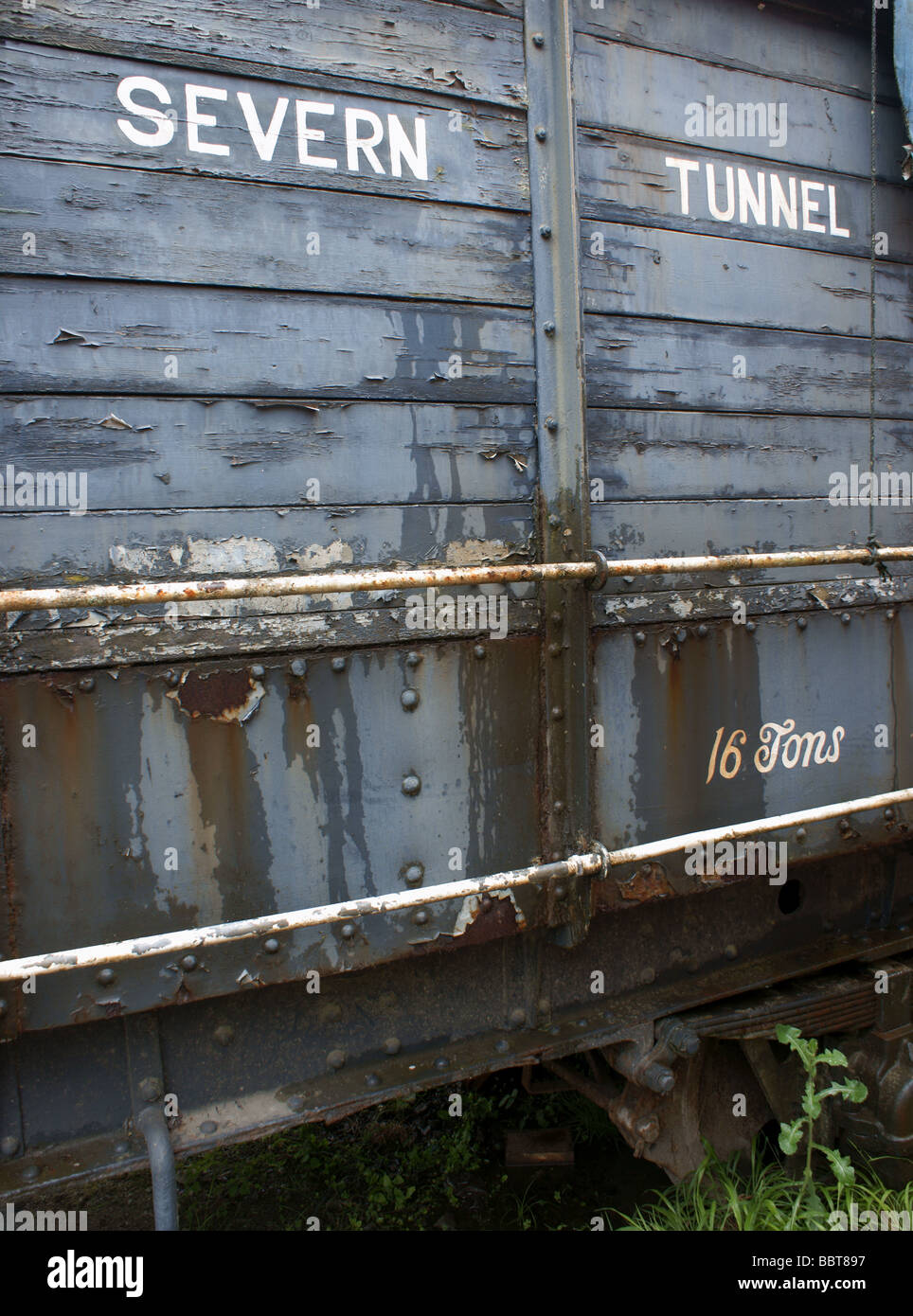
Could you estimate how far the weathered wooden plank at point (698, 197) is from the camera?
90.0 inches

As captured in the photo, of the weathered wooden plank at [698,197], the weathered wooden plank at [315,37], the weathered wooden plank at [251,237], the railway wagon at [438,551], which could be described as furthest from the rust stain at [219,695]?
the weathered wooden plank at [698,197]

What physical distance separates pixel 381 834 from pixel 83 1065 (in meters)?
0.87

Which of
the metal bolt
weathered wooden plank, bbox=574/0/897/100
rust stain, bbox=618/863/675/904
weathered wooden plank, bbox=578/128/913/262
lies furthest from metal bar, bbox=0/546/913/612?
weathered wooden plank, bbox=574/0/897/100

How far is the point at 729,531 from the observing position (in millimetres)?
2514

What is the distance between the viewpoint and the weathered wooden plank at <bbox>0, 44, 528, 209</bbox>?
1.71m

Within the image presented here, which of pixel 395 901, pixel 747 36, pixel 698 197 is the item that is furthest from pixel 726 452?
pixel 395 901

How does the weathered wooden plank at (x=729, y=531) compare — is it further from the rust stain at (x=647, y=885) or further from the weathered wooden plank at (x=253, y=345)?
the rust stain at (x=647, y=885)

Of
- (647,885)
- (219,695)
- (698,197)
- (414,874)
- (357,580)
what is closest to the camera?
(357,580)

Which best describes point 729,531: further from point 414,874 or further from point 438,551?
point 414,874

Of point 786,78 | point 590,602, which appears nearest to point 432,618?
point 590,602

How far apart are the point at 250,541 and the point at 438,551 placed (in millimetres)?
474

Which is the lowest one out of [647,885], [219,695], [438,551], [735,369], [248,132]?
[647,885]

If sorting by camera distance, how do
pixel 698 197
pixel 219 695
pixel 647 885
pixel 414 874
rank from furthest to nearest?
pixel 698 197
pixel 647 885
pixel 414 874
pixel 219 695

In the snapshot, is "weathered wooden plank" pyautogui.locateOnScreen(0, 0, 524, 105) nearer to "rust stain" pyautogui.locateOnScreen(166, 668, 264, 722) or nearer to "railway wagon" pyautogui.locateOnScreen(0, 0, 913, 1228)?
"railway wagon" pyautogui.locateOnScreen(0, 0, 913, 1228)
